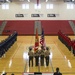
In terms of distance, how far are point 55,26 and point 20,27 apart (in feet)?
21.9

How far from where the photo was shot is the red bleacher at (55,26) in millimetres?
39119

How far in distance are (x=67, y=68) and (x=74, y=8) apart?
31.3m

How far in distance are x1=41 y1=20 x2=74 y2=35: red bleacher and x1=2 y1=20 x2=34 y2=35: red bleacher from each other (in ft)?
8.48

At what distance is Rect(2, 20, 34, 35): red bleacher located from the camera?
39250 mm

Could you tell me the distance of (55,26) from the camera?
136 feet

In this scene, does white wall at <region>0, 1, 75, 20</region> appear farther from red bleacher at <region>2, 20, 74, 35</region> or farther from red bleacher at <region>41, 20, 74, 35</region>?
red bleacher at <region>41, 20, 74, 35</region>

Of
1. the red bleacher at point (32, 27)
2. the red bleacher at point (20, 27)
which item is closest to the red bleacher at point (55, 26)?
the red bleacher at point (32, 27)

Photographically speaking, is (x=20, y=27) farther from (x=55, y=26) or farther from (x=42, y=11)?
(x=55, y=26)

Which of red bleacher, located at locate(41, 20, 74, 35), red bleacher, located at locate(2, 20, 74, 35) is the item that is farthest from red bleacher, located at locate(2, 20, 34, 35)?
red bleacher, located at locate(41, 20, 74, 35)

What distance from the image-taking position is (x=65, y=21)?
43312mm

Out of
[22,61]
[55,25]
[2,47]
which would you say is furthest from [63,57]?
[55,25]

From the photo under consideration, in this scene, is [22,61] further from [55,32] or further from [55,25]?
[55,25]

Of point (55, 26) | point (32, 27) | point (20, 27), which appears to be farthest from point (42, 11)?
point (20, 27)

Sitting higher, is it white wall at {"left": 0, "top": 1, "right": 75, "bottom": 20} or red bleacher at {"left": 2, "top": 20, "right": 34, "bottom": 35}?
white wall at {"left": 0, "top": 1, "right": 75, "bottom": 20}
